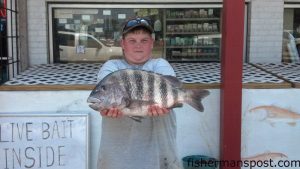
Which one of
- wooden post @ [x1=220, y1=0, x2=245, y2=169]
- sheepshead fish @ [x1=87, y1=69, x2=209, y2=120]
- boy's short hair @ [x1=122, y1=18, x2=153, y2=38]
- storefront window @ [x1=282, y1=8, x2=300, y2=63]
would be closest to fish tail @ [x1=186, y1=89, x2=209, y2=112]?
sheepshead fish @ [x1=87, y1=69, x2=209, y2=120]

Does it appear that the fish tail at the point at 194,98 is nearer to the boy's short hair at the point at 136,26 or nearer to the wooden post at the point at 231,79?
the boy's short hair at the point at 136,26

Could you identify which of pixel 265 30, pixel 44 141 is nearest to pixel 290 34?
pixel 265 30

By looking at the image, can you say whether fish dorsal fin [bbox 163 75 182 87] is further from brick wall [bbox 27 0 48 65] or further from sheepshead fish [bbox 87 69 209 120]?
brick wall [bbox 27 0 48 65]

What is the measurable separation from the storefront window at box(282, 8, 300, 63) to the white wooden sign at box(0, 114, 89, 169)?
126 inches

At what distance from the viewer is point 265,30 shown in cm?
531

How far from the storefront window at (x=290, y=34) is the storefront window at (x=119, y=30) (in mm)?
956

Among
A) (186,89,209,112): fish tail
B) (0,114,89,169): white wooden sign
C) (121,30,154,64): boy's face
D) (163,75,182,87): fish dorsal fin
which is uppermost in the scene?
(121,30,154,64): boy's face

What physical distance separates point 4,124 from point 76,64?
1.66m

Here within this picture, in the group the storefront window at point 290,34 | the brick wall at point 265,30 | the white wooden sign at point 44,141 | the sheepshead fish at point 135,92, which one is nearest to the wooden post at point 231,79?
the white wooden sign at point 44,141

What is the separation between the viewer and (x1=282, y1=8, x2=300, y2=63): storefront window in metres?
5.55

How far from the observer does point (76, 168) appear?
3.91 meters

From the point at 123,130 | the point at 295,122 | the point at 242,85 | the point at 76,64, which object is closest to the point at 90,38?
the point at 76,64

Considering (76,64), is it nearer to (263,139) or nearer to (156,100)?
(263,139)

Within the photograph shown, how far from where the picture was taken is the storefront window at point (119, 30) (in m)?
5.35
